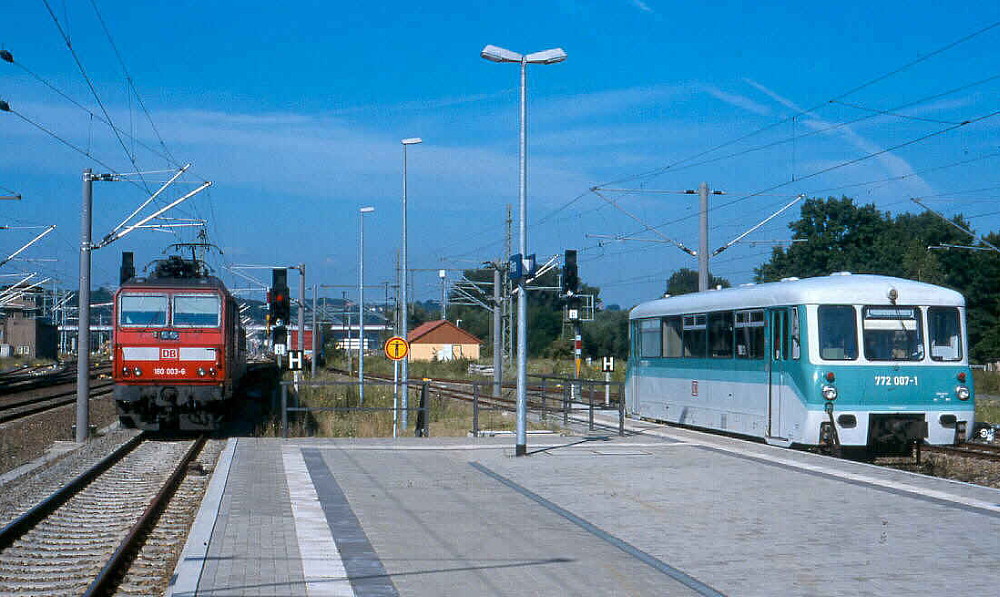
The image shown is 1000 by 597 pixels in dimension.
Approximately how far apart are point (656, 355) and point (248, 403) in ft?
69.4

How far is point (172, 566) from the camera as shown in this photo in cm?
952

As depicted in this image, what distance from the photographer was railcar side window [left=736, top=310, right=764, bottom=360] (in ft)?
61.6

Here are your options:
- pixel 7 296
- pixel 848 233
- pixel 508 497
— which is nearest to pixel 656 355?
pixel 508 497

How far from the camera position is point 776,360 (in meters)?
18.0

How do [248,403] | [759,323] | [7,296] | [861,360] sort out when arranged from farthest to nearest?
[7,296], [248,403], [759,323], [861,360]

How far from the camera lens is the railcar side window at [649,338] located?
2448cm

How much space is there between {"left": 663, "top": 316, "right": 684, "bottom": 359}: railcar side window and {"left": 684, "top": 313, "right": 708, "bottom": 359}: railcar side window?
0.30 meters

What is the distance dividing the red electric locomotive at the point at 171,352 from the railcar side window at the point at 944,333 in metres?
13.7

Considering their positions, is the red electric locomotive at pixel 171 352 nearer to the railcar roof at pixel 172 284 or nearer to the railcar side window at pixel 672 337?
the railcar roof at pixel 172 284

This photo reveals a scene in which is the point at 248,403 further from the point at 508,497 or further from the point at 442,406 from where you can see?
the point at 508,497

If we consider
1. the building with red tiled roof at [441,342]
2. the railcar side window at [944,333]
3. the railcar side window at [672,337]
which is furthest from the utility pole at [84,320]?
the building with red tiled roof at [441,342]

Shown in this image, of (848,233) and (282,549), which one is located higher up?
(848,233)

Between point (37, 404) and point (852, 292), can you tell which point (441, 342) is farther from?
point (852, 292)

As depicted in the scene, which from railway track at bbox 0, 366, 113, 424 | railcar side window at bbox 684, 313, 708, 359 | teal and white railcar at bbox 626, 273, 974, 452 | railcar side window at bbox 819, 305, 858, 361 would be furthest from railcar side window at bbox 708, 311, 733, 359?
railway track at bbox 0, 366, 113, 424
